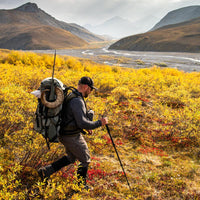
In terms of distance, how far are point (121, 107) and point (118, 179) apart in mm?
5054

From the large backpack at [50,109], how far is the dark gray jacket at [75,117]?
0.17 m

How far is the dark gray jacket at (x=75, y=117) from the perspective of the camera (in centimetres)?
268

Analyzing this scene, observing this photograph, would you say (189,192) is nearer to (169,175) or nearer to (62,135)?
(169,175)

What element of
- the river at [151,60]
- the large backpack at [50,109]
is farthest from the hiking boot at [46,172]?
the river at [151,60]

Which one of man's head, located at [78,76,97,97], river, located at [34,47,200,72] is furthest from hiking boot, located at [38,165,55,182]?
river, located at [34,47,200,72]

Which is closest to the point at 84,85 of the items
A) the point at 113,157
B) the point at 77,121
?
the point at 77,121

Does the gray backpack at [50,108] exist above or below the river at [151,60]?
below

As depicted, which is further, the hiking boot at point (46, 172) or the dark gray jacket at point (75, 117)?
the hiking boot at point (46, 172)

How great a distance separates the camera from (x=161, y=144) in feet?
19.3

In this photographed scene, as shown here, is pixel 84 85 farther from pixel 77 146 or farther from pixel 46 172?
pixel 46 172

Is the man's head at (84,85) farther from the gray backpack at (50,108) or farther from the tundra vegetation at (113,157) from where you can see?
the tundra vegetation at (113,157)

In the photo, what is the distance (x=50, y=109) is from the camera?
259cm

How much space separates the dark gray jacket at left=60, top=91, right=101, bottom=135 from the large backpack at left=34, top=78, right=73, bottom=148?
0.17 m

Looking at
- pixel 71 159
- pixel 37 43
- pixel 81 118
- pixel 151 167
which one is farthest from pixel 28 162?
pixel 37 43
